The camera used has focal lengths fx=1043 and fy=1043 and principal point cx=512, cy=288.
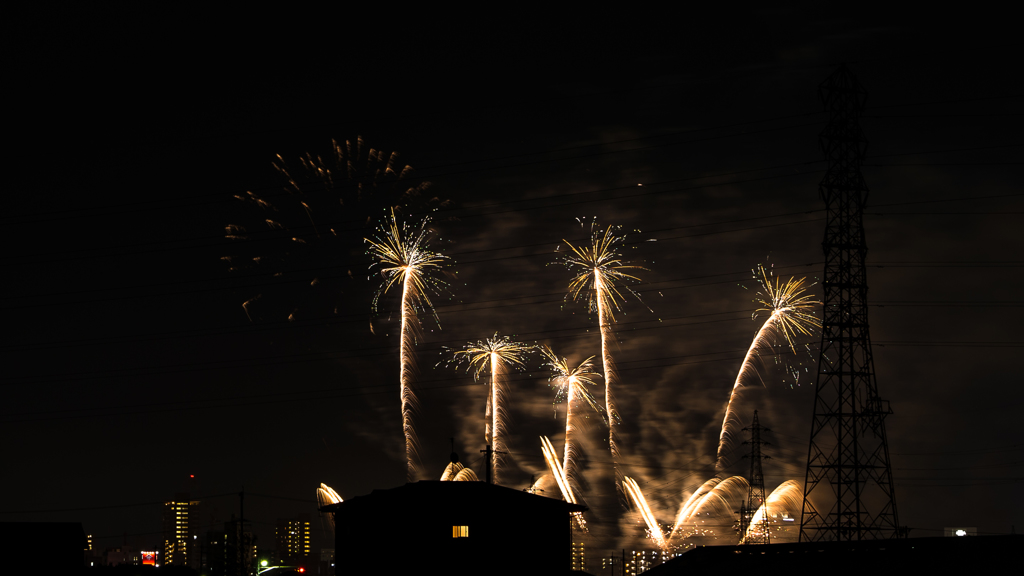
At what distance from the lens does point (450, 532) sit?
2520 inches

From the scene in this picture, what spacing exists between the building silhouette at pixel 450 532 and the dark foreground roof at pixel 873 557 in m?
10.1

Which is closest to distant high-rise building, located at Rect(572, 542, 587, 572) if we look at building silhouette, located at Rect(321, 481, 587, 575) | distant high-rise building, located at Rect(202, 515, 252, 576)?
distant high-rise building, located at Rect(202, 515, 252, 576)

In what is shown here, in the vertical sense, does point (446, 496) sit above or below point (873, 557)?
above

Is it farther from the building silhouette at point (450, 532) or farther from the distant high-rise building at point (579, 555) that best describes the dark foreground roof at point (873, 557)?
the distant high-rise building at point (579, 555)

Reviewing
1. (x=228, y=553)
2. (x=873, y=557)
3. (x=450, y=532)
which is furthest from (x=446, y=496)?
(x=228, y=553)

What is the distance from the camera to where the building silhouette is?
6384 cm

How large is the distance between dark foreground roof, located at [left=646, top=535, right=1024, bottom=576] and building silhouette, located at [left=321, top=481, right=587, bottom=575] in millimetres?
10078

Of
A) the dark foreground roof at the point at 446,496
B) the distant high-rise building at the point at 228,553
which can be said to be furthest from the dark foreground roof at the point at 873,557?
the distant high-rise building at the point at 228,553

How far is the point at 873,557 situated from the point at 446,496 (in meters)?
27.2

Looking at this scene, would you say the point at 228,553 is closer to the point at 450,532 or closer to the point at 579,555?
the point at 579,555

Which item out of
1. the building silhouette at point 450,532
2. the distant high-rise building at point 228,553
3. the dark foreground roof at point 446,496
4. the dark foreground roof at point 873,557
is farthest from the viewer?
the distant high-rise building at point 228,553

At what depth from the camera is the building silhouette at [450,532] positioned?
6384 centimetres

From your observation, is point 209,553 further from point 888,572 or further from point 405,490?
point 888,572

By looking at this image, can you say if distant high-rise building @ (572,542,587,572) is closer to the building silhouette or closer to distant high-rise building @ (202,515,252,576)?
distant high-rise building @ (202,515,252,576)
